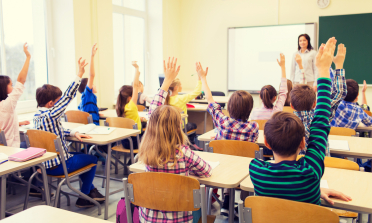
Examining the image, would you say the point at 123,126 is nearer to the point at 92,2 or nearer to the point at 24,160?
→ the point at 24,160

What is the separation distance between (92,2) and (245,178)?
4.19 meters

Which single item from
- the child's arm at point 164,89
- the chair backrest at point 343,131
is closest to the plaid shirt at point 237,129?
the child's arm at point 164,89

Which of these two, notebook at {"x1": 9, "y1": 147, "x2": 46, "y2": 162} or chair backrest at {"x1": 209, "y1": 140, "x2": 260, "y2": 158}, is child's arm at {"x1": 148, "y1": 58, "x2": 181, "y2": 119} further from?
notebook at {"x1": 9, "y1": 147, "x2": 46, "y2": 162}

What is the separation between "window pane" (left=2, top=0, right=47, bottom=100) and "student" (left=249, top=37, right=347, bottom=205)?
12.8ft

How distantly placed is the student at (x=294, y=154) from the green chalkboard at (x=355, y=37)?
5.08m

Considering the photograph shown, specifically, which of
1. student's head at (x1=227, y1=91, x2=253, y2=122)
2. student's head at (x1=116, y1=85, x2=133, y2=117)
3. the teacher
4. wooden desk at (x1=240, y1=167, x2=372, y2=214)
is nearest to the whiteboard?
the teacher

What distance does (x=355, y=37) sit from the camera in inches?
225

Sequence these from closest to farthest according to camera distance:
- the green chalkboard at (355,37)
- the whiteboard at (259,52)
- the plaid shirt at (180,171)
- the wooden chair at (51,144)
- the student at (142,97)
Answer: the plaid shirt at (180,171) < the wooden chair at (51,144) < the student at (142,97) < the green chalkboard at (355,37) < the whiteboard at (259,52)

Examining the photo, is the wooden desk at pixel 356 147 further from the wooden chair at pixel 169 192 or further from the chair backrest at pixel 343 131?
the wooden chair at pixel 169 192

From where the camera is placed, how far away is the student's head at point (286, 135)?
1319 mm

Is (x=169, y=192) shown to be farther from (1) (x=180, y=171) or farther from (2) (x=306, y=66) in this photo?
(2) (x=306, y=66)

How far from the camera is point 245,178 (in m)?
1.66

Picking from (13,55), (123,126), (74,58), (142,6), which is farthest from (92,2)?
(123,126)

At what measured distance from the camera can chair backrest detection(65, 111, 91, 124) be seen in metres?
3.60
